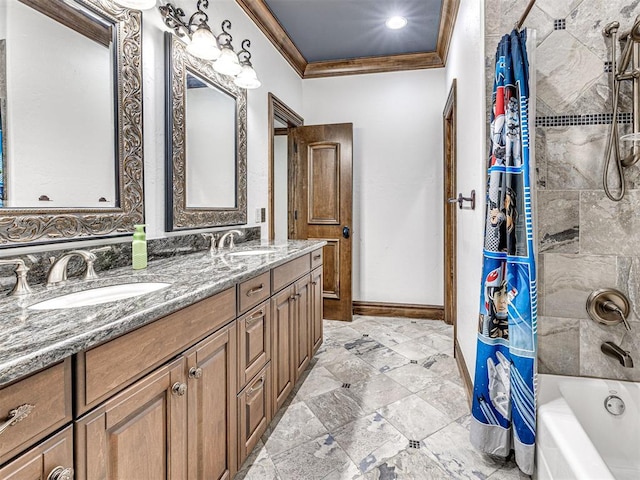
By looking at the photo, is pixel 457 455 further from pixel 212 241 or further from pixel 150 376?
pixel 212 241

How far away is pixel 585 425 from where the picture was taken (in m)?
1.54

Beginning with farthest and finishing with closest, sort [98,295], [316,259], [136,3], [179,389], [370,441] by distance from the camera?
1. [316,259]
2. [370,441]
3. [136,3]
4. [98,295]
5. [179,389]

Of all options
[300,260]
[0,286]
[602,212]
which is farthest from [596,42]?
[0,286]

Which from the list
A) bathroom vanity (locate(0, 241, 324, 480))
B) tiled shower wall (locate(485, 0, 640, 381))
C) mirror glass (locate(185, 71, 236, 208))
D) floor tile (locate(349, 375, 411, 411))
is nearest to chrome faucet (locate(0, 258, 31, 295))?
bathroom vanity (locate(0, 241, 324, 480))

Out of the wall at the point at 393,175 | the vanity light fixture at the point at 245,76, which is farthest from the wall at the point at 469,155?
the vanity light fixture at the point at 245,76

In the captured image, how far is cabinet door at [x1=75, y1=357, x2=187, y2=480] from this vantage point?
0.76 m

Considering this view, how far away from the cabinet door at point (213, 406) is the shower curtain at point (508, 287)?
108 centimetres

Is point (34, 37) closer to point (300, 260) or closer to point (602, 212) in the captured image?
point (300, 260)

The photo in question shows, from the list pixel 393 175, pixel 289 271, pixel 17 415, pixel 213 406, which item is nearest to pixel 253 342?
pixel 213 406

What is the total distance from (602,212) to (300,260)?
152 cm

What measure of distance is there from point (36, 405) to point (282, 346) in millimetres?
1356

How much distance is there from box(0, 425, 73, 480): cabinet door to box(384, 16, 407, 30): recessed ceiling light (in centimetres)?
322

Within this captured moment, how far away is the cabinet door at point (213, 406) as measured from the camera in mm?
1125

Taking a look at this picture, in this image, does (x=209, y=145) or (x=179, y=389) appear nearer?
(x=179, y=389)
